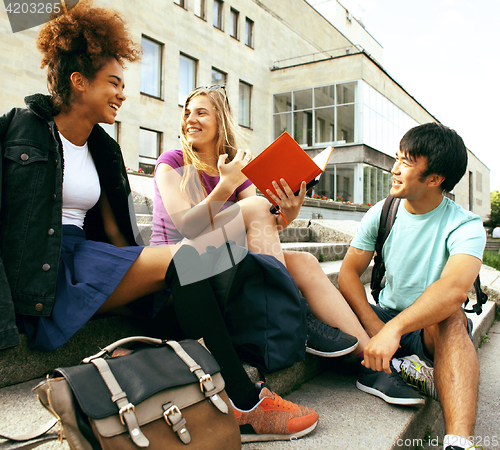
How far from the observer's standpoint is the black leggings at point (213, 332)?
4.57ft

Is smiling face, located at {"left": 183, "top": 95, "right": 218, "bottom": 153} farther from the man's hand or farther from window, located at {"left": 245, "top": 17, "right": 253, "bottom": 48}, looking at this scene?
window, located at {"left": 245, "top": 17, "right": 253, "bottom": 48}

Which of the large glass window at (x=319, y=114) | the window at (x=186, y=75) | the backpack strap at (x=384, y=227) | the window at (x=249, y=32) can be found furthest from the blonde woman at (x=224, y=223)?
Result: the window at (x=249, y=32)

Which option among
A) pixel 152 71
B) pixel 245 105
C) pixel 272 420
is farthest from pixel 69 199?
pixel 245 105

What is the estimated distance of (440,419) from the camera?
203cm

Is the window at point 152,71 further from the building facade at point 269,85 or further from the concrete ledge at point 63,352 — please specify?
the concrete ledge at point 63,352

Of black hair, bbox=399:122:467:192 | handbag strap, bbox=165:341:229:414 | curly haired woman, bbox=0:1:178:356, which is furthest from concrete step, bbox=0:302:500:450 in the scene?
black hair, bbox=399:122:467:192

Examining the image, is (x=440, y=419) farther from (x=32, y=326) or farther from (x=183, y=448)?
(x=32, y=326)

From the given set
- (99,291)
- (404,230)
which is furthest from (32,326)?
(404,230)

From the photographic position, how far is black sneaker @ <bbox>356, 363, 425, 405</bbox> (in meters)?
1.68

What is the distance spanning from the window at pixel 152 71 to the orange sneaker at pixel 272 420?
1396 cm

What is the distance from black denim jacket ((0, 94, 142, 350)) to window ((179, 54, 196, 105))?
14286 millimetres

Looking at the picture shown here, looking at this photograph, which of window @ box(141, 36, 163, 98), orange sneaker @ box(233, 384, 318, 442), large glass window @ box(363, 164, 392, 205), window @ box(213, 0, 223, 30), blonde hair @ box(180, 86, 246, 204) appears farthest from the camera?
large glass window @ box(363, 164, 392, 205)

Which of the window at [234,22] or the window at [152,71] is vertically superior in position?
the window at [234,22]

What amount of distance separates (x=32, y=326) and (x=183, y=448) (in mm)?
780
